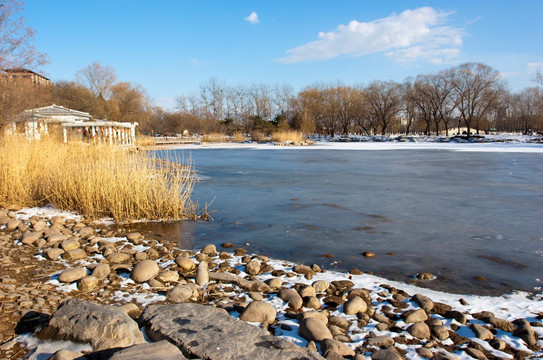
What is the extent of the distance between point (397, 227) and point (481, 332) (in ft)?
13.1

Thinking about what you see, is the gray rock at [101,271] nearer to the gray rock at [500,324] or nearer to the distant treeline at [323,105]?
the gray rock at [500,324]

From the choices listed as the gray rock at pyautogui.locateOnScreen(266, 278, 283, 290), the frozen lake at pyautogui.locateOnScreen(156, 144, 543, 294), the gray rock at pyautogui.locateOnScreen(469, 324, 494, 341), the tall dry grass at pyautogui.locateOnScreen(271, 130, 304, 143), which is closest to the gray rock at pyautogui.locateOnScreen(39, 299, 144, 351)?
the gray rock at pyautogui.locateOnScreen(266, 278, 283, 290)

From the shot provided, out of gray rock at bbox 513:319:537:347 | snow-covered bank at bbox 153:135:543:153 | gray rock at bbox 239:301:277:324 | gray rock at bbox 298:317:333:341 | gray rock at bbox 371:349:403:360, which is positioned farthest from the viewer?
snow-covered bank at bbox 153:135:543:153

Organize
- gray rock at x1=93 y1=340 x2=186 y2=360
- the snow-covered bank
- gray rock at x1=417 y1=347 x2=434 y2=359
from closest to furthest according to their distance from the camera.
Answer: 1. gray rock at x1=93 y1=340 x2=186 y2=360
2. gray rock at x1=417 y1=347 x2=434 y2=359
3. the snow-covered bank

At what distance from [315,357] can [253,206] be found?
6880 millimetres

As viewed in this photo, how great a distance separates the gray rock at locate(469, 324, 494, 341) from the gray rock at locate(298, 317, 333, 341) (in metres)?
1.28

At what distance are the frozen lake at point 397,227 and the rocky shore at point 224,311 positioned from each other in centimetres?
66

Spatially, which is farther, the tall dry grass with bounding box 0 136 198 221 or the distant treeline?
the distant treeline

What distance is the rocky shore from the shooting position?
112 inches

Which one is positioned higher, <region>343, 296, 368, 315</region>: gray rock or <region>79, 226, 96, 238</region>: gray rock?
<region>79, 226, 96, 238</region>: gray rock

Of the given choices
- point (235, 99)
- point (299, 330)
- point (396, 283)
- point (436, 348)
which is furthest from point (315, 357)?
point (235, 99)

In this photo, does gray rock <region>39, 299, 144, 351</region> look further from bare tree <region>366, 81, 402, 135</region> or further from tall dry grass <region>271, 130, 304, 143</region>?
bare tree <region>366, 81, 402, 135</region>

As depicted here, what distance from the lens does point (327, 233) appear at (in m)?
6.86

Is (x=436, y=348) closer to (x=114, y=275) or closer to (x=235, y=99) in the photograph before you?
(x=114, y=275)
